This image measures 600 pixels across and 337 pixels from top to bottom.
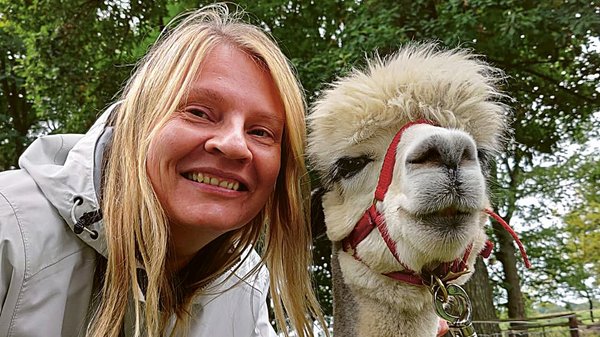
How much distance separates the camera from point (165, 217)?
1.83 metres

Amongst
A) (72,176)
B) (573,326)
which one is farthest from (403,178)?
(573,326)

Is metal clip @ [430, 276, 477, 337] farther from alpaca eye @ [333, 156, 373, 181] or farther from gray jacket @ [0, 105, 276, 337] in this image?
gray jacket @ [0, 105, 276, 337]

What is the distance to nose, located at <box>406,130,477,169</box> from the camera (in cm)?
158

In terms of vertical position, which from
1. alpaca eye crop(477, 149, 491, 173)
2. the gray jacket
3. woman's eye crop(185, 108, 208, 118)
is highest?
alpaca eye crop(477, 149, 491, 173)

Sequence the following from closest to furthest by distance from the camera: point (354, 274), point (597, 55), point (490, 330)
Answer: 1. point (354, 274)
2. point (490, 330)
3. point (597, 55)

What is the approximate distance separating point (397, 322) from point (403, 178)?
0.49 m

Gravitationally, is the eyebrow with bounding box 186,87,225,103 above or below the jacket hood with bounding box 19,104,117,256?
above

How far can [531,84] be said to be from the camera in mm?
6965

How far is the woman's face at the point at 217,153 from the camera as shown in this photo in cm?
178

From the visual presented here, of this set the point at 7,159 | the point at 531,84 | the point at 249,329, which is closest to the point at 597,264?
the point at 531,84

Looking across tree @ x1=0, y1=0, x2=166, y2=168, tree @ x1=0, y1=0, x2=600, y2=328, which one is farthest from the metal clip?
tree @ x1=0, y1=0, x2=166, y2=168

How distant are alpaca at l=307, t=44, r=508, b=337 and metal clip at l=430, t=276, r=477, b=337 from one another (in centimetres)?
6

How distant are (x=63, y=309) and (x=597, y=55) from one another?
646cm

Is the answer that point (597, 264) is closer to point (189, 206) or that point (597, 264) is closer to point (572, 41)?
point (572, 41)
